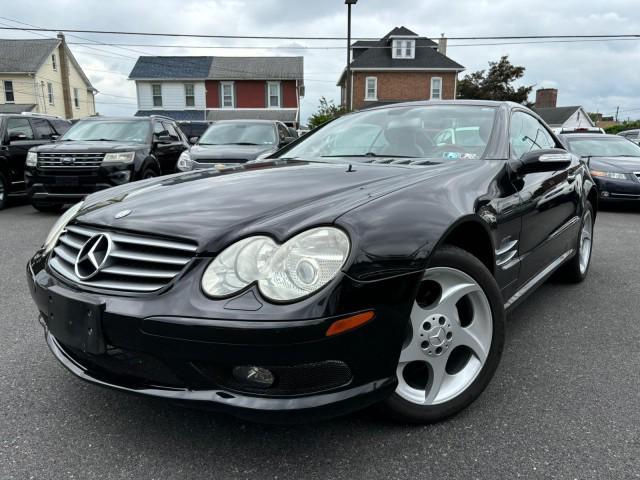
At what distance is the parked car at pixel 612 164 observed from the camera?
8.74 m

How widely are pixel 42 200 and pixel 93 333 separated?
6.67m

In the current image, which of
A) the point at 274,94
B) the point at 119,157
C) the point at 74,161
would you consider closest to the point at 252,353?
the point at 119,157

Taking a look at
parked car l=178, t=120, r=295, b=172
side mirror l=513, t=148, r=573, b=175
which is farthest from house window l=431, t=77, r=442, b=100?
side mirror l=513, t=148, r=573, b=175

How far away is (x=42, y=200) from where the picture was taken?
7535mm

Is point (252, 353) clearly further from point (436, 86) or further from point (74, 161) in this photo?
point (436, 86)

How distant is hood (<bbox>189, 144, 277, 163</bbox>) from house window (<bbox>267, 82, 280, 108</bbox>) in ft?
86.7

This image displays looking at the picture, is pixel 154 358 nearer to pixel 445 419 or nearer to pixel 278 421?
pixel 278 421

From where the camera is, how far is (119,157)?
7520mm

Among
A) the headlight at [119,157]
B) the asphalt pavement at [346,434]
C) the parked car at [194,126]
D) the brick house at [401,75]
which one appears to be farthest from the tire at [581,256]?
the brick house at [401,75]

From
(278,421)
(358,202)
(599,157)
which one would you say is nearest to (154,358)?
(278,421)

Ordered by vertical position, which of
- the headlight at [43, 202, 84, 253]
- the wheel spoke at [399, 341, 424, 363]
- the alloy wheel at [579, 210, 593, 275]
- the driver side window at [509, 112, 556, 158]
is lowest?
the alloy wheel at [579, 210, 593, 275]

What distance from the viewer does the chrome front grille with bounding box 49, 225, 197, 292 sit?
1.78m

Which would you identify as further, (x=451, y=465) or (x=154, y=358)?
(x=451, y=465)

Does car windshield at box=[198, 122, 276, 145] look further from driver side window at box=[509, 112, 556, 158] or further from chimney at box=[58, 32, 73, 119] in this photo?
chimney at box=[58, 32, 73, 119]
